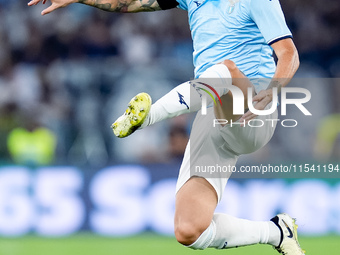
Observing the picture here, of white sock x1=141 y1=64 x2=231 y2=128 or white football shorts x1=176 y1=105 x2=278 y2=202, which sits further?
white football shorts x1=176 y1=105 x2=278 y2=202

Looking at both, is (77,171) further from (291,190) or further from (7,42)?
(7,42)

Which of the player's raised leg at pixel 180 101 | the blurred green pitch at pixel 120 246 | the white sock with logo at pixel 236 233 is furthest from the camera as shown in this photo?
the blurred green pitch at pixel 120 246

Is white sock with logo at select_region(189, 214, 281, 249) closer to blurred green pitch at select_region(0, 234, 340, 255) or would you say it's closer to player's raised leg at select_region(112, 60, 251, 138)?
player's raised leg at select_region(112, 60, 251, 138)

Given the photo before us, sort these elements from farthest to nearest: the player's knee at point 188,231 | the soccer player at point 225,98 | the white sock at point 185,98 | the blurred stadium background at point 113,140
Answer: the blurred stadium background at point 113,140 < the player's knee at point 188,231 < the soccer player at point 225,98 < the white sock at point 185,98

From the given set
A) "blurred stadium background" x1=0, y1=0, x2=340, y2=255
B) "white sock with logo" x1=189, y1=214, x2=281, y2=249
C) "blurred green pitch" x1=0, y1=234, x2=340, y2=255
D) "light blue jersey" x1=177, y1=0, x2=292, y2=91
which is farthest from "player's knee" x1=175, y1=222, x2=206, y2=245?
"blurred stadium background" x1=0, y1=0, x2=340, y2=255

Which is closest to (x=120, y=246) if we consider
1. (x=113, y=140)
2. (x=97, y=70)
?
(x=113, y=140)

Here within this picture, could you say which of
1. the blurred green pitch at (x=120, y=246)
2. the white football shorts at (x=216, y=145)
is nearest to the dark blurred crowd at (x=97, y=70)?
the blurred green pitch at (x=120, y=246)

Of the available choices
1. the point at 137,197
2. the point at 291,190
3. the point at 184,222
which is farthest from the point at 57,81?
the point at 184,222

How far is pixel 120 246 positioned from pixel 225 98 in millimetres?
3531

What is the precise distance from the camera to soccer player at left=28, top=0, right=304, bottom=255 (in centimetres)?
466

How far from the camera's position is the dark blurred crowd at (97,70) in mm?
9555

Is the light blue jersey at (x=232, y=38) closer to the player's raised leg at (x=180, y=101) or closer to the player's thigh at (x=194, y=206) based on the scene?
the player's raised leg at (x=180, y=101)

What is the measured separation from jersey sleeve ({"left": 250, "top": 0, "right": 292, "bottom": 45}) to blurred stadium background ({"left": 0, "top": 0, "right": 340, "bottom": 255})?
3.01 metres

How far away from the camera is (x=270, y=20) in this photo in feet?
15.7
